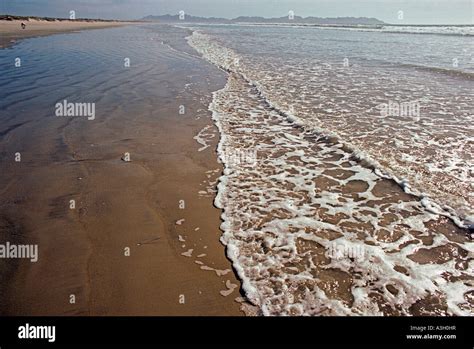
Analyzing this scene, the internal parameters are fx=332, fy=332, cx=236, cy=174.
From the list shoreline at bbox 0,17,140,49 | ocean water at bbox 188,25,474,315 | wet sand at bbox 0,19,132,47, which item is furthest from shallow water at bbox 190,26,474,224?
wet sand at bbox 0,19,132,47

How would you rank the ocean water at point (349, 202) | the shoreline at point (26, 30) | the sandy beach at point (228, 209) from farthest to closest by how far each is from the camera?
the shoreline at point (26, 30), the ocean water at point (349, 202), the sandy beach at point (228, 209)

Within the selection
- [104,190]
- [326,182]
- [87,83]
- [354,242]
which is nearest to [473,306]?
[354,242]

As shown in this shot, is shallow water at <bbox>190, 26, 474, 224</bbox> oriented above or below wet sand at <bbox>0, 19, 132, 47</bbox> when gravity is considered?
below

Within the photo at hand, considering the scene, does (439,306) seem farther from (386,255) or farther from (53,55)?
(53,55)

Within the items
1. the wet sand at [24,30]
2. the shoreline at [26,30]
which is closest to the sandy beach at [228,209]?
the shoreline at [26,30]

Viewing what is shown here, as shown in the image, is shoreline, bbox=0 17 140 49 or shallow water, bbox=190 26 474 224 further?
shoreline, bbox=0 17 140 49

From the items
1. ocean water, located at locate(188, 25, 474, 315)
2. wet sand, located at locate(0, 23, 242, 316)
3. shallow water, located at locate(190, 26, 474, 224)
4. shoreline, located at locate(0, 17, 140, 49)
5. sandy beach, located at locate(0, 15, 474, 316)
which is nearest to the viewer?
wet sand, located at locate(0, 23, 242, 316)

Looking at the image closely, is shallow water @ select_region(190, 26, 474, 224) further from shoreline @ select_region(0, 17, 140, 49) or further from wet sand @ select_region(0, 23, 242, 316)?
shoreline @ select_region(0, 17, 140, 49)

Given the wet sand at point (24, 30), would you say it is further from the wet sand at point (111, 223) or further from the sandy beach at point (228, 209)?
the wet sand at point (111, 223)
